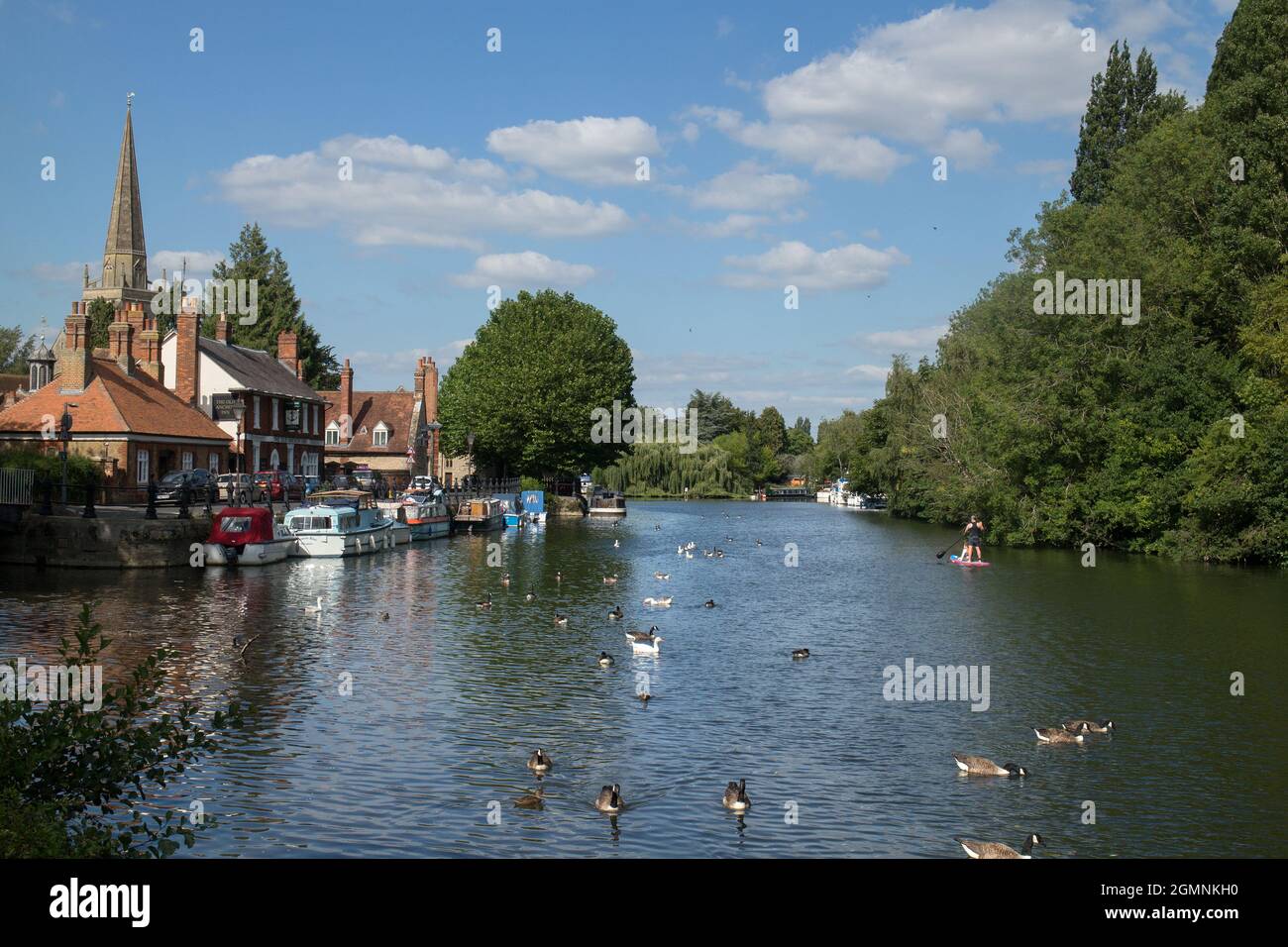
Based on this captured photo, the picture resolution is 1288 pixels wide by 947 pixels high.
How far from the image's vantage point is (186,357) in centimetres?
7319

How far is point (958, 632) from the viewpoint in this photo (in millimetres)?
34531

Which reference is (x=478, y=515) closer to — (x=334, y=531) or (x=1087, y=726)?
(x=334, y=531)

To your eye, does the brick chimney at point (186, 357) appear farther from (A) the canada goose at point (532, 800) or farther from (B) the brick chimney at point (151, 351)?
(A) the canada goose at point (532, 800)

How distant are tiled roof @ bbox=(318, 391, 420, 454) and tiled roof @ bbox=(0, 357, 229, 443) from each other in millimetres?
40945

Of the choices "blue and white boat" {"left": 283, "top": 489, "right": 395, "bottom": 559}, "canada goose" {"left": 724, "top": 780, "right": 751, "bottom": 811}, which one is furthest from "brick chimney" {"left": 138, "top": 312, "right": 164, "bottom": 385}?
"canada goose" {"left": 724, "top": 780, "right": 751, "bottom": 811}

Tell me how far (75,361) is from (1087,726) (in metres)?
55.2

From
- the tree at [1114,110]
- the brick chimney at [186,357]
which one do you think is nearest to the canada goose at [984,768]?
the brick chimney at [186,357]

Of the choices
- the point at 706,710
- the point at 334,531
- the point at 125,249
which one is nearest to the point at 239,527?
the point at 334,531

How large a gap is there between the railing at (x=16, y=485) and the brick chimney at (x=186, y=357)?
25706mm

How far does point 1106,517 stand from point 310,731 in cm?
5264

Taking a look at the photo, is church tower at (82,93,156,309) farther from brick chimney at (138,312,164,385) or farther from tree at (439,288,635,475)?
brick chimney at (138,312,164,385)

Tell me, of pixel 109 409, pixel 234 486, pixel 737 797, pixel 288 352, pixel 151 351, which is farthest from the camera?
pixel 288 352
